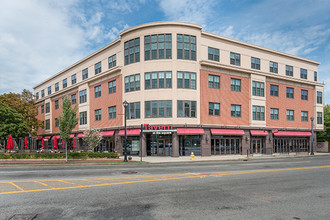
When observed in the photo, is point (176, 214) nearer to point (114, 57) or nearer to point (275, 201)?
point (275, 201)

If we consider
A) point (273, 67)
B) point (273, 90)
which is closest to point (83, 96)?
point (273, 90)

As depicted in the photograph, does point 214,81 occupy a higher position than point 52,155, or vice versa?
point 214,81

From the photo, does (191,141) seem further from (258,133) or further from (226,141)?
(258,133)

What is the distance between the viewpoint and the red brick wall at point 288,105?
39844 mm

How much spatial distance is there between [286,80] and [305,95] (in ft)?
20.6

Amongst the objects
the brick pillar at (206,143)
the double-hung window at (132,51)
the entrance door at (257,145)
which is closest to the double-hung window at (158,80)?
the double-hung window at (132,51)

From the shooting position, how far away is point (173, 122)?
3125 cm

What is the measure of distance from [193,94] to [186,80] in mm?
2145

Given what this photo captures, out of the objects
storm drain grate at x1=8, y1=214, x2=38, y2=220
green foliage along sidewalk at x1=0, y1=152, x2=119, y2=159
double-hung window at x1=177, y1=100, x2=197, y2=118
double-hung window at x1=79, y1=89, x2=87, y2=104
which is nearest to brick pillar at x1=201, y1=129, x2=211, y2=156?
double-hung window at x1=177, y1=100, x2=197, y2=118

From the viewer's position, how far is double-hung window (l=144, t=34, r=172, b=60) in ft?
105

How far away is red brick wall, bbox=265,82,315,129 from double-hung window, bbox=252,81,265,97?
1339 mm

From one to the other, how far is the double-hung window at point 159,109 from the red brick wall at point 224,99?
495cm

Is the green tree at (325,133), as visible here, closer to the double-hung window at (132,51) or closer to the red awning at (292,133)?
the red awning at (292,133)

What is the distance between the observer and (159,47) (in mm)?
32250
